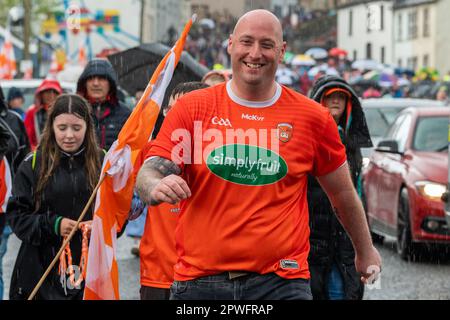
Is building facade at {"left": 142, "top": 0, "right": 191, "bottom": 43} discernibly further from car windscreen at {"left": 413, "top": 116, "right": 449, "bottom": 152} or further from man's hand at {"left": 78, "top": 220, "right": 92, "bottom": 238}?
man's hand at {"left": 78, "top": 220, "right": 92, "bottom": 238}

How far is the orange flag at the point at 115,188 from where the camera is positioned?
7.00 meters

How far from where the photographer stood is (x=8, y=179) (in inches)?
370

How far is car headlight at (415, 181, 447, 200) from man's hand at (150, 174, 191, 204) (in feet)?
28.1

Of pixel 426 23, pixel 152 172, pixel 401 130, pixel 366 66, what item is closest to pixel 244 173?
pixel 152 172

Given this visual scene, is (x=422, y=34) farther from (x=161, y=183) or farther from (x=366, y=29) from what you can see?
(x=161, y=183)

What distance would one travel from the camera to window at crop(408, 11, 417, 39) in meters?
94.4

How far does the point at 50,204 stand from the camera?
7.54 meters

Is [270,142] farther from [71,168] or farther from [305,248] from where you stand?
[71,168]

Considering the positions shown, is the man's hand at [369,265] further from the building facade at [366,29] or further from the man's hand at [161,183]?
the building facade at [366,29]

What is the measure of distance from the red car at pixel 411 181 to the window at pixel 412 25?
79722mm

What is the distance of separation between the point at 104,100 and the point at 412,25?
286 ft

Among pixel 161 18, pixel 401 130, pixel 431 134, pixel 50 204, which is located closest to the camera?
pixel 50 204

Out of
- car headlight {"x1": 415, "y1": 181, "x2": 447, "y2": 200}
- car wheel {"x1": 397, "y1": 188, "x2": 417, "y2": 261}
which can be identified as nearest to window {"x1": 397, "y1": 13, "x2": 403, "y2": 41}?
car wheel {"x1": 397, "y1": 188, "x2": 417, "y2": 261}
